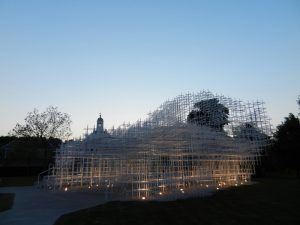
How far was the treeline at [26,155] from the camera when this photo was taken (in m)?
35.2

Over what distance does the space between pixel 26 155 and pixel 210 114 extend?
72.8 feet

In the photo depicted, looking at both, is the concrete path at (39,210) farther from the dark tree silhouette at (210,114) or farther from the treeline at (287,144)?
the treeline at (287,144)

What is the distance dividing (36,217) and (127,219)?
3233 mm

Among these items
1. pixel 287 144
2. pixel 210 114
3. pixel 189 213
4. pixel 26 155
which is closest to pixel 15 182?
pixel 26 155

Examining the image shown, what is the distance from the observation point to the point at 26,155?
35.3 metres

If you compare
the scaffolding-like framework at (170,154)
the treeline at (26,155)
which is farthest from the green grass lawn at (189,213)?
the treeline at (26,155)

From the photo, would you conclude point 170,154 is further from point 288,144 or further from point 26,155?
point 26,155

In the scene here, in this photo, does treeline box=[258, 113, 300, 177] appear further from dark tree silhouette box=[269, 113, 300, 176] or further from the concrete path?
the concrete path

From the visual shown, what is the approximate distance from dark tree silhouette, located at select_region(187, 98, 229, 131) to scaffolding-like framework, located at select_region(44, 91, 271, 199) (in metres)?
0.09

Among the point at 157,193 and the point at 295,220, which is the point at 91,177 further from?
the point at 295,220

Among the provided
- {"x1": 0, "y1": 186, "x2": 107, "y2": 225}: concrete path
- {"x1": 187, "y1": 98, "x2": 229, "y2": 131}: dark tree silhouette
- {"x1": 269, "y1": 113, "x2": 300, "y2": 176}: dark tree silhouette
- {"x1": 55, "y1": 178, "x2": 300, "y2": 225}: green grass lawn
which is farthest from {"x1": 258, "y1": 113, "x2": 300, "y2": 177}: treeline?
{"x1": 0, "y1": 186, "x2": 107, "y2": 225}: concrete path

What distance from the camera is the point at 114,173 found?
70.2 ft

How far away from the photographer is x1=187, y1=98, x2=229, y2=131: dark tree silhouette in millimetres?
26750

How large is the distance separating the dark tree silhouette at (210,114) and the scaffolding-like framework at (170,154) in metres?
0.09
